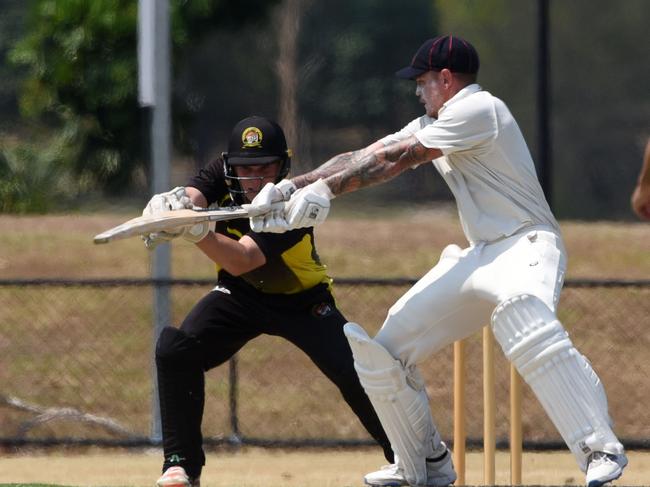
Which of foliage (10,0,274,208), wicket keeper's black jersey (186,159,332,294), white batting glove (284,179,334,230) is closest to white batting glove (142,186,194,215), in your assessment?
white batting glove (284,179,334,230)

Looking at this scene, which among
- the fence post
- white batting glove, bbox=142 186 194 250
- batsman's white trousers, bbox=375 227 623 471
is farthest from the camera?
the fence post

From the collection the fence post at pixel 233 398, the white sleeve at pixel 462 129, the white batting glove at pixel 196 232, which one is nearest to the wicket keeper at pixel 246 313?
the white batting glove at pixel 196 232

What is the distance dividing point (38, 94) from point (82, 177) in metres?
1.12

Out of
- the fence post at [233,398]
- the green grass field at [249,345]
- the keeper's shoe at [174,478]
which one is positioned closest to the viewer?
the keeper's shoe at [174,478]

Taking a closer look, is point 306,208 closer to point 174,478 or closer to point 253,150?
point 253,150

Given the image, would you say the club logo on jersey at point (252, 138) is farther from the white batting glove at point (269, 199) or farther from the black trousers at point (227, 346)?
the white batting glove at point (269, 199)

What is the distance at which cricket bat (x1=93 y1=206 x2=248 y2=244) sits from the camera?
5781 millimetres

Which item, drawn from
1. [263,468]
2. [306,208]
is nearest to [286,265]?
[306,208]

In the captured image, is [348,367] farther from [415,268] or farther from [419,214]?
[419,214]

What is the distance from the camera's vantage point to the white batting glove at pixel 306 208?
5.88 m

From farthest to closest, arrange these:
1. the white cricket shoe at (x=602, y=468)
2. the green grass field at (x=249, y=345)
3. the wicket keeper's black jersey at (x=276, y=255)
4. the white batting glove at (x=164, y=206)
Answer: the green grass field at (x=249, y=345) < the wicket keeper's black jersey at (x=276, y=255) < the white batting glove at (x=164, y=206) < the white cricket shoe at (x=602, y=468)

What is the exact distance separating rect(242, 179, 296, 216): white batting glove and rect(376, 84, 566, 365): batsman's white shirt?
0.51 meters

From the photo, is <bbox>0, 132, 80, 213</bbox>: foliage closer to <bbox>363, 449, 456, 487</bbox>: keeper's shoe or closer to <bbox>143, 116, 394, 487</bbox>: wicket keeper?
<bbox>143, 116, 394, 487</bbox>: wicket keeper

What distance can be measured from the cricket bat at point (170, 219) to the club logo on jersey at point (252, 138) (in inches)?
27.8
